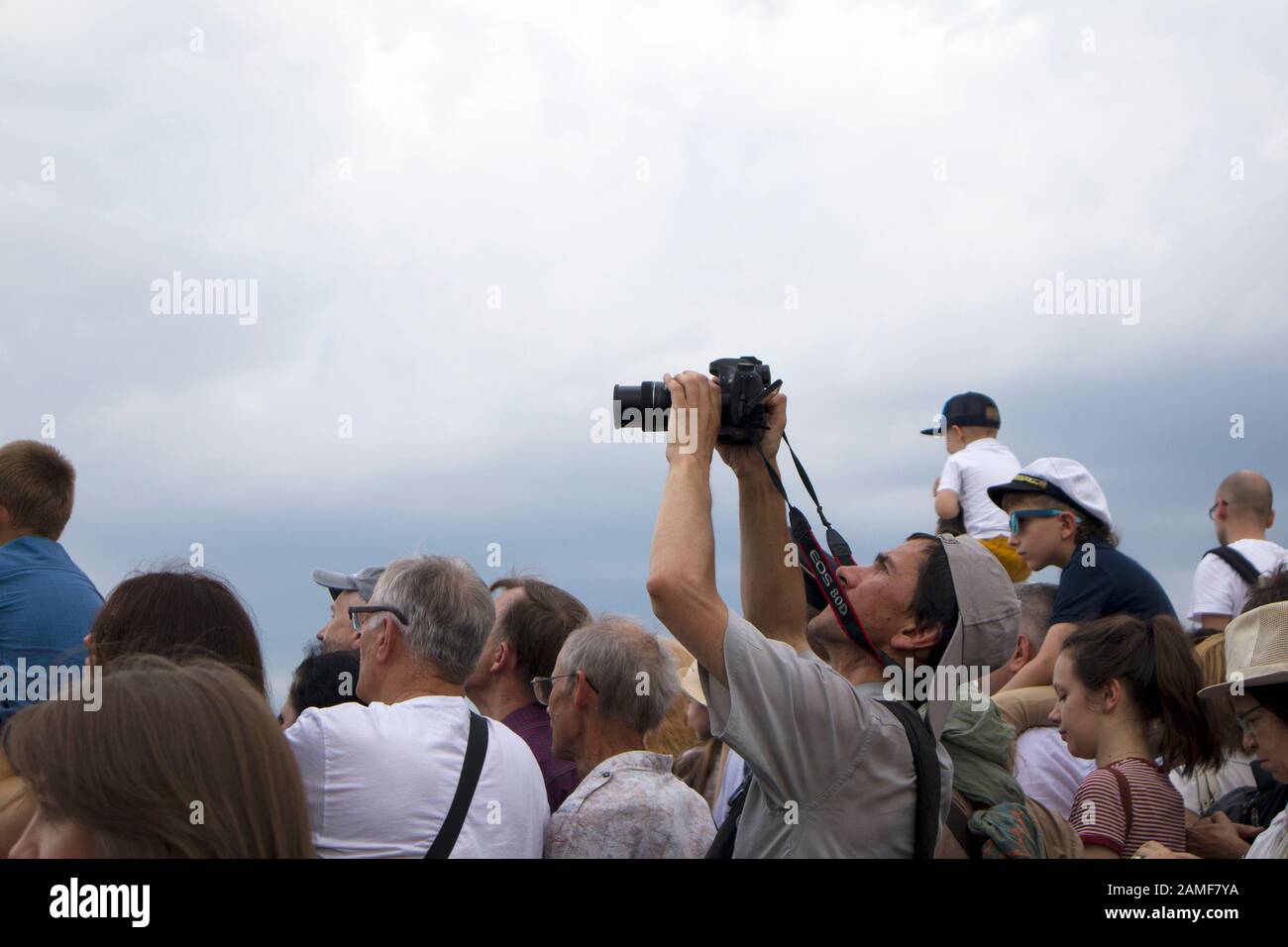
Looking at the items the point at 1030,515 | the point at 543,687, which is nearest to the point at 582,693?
the point at 543,687

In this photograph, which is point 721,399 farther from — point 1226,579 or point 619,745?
point 1226,579

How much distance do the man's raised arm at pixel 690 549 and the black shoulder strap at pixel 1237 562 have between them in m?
3.71

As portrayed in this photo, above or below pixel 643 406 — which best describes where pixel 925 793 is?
below

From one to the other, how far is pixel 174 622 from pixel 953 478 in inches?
179

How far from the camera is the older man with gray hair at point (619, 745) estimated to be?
3326 millimetres

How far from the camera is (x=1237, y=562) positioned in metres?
5.60

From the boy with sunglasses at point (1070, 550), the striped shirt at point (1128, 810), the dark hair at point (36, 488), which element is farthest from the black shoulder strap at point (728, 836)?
the dark hair at point (36, 488)

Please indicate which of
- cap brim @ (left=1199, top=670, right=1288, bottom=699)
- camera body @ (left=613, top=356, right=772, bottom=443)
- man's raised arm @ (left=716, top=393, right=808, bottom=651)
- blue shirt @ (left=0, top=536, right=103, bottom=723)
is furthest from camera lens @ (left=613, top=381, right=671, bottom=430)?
blue shirt @ (left=0, top=536, right=103, bottom=723)

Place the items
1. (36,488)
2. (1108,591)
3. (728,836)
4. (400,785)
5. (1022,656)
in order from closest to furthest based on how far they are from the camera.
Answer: (728,836), (400,785), (36,488), (1108,591), (1022,656)

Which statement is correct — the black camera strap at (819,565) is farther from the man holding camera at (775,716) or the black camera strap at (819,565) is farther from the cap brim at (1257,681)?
the cap brim at (1257,681)

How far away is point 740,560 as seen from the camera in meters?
3.30

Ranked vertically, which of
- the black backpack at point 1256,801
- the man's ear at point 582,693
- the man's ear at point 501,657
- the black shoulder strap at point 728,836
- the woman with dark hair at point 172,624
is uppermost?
the woman with dark hair at point 172,624
